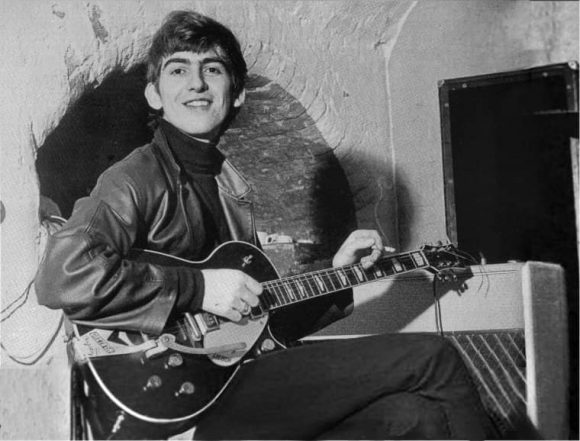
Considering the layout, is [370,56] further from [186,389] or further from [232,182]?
[186,389]

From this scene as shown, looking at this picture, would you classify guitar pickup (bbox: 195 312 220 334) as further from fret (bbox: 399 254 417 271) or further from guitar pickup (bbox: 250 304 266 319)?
fret (bbox: 399 254 417 271)

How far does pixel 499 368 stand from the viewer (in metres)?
1.77

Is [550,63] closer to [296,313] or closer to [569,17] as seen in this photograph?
[569,17]

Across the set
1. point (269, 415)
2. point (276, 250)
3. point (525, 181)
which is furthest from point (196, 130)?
point (525, 181)

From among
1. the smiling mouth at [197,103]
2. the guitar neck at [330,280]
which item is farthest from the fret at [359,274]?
the smiling mouth at [197,103]

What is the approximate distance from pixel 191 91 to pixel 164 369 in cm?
65

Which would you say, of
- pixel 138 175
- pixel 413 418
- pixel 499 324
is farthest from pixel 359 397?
pixel 138 175

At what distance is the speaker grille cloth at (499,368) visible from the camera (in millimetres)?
1727

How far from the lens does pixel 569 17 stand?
188cm

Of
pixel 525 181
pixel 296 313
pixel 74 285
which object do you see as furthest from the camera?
pixel 525 181

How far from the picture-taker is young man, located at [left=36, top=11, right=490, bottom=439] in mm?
1517

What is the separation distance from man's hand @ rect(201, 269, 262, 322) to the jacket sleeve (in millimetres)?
29

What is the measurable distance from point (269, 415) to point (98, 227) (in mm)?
539

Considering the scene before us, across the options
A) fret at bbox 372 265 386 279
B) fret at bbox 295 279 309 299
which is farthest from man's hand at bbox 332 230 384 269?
fret at bbox 295 279 309 299
